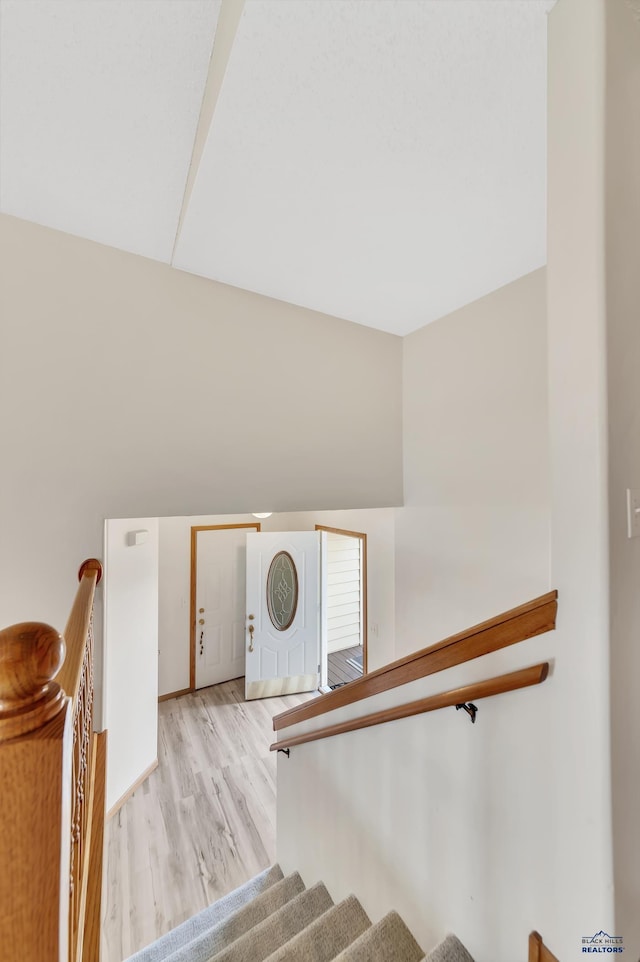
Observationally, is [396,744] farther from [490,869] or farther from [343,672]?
[343,672]

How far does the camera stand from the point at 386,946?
1.25 metres

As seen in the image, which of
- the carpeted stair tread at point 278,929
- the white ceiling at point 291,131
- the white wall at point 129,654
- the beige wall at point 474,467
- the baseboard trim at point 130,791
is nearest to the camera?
the white ceiling at point 291,131

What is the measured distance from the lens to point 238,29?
1051 millimetres

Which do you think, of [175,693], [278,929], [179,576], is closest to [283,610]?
[179,576]

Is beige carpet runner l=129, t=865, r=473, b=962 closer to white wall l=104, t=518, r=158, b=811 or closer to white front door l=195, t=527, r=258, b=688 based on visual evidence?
white wall l=104, t=518, r=158, b=811

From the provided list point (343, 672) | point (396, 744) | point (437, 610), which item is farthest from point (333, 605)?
point (396, 744)

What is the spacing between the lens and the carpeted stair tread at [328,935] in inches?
51.8

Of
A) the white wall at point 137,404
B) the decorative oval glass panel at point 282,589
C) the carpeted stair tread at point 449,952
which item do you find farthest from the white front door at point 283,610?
the carpeted stair tread at point 449,952

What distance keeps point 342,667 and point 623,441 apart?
5293mm

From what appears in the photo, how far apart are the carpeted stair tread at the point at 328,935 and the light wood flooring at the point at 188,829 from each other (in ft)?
4.45

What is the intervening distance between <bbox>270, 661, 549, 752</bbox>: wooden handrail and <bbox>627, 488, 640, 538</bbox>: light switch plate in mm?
364

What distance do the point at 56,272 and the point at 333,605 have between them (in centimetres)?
495

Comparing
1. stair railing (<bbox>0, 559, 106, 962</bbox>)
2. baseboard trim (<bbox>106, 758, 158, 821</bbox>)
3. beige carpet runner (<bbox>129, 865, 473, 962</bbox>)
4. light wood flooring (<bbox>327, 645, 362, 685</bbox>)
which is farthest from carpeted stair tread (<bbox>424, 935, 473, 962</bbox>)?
light wood flooring (<bbox>327, 645, 362, 685</bbox>)

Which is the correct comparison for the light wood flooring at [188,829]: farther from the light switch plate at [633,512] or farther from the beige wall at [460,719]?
the light switch plate at [633,512]
